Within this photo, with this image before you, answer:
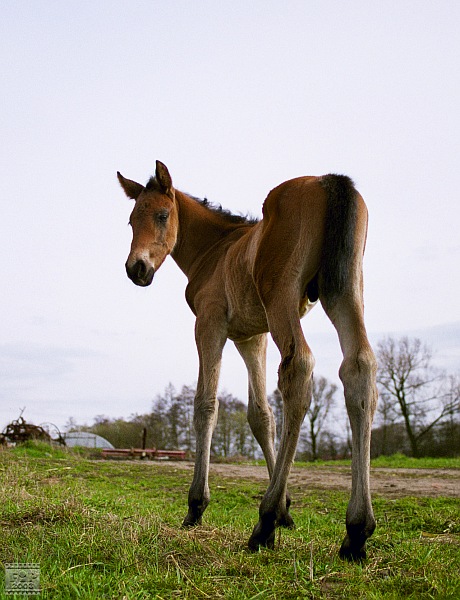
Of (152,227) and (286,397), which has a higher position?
(152,227)

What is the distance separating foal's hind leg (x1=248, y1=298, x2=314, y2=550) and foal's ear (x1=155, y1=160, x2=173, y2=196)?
8.02 ft

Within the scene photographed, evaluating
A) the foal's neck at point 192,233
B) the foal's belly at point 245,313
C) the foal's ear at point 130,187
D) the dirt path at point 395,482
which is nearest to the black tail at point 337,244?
the foal's belly at point 245,313

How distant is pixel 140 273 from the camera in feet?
18.5

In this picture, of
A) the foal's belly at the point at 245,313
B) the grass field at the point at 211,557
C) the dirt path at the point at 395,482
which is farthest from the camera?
the dirt path at the point at 395,482

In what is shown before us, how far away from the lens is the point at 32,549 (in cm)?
353

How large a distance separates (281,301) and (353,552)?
171 centimetres

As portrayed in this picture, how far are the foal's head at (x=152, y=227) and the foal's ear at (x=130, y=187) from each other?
0.29 m

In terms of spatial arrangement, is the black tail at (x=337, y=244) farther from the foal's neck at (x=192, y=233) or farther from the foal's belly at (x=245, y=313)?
the foal's neck at (x=192, y=233)

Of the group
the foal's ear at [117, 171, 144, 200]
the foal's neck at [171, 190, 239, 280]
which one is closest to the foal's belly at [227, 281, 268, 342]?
the foal's neck at [171, 190, 239, 280]

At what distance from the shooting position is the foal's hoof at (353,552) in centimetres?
349

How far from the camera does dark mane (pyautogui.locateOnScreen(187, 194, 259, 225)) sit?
6.73m

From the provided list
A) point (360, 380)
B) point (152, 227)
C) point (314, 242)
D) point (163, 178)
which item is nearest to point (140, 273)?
point (152, 227)

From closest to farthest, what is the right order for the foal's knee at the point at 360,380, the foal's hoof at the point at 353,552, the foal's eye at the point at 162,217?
the foal's hoof at the point at 353,552, the foal's knee at the point at 360,380, the foal's eye at the point at 162,217

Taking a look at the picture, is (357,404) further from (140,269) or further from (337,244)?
(140,269)
